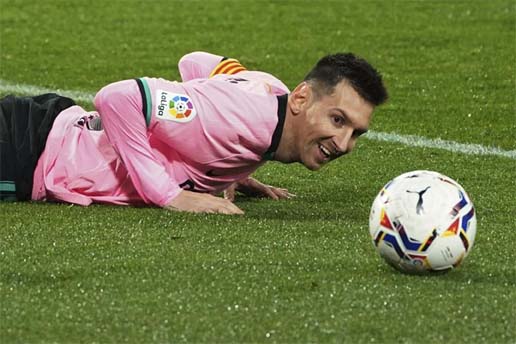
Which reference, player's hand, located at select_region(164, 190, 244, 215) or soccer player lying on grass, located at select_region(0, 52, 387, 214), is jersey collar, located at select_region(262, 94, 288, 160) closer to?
soccer player lying on grass, located at select_region(0, 52, 387, 214)

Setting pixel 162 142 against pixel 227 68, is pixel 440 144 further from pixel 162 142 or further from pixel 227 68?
pixel 162 142

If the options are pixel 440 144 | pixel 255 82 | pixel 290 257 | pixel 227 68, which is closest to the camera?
pixel 290 257

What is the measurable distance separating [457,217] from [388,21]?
8.55 m

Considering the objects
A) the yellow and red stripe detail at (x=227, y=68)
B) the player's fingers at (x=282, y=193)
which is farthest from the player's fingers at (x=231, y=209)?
the yellow and red stripe detail at (x=227, y=68)

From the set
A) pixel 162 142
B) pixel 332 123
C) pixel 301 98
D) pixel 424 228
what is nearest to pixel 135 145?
pixel 162 142

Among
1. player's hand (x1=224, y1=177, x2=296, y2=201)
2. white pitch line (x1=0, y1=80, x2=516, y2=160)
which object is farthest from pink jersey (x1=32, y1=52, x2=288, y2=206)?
white pitch line (x1=0, y1=80, x2=516, y2=160)

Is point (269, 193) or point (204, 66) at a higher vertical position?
point (204, 66)

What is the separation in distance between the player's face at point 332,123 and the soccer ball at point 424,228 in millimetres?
994

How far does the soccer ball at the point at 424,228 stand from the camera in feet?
18.7

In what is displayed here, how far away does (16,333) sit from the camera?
16.3ft

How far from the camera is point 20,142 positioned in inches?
286

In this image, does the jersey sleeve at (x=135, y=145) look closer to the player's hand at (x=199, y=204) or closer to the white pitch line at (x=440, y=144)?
the player's hand at (x=199, y=204)

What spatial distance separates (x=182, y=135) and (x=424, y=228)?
165 cm

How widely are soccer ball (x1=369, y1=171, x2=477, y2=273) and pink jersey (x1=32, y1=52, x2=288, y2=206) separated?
127 centimetres
